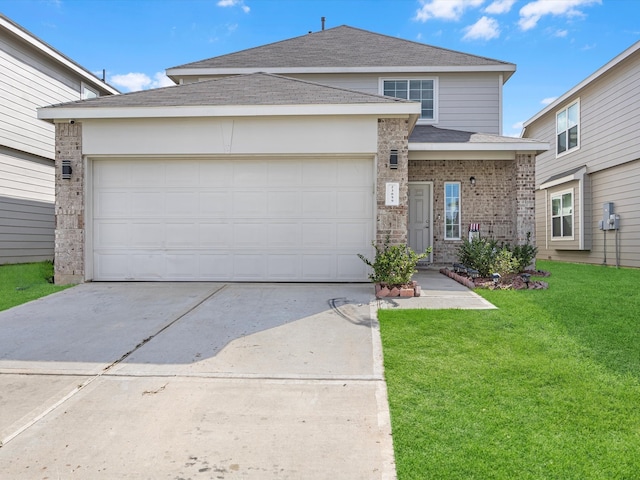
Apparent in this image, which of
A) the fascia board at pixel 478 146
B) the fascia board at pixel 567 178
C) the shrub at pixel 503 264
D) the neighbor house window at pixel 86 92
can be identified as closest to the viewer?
the shrub at pixel 503 264

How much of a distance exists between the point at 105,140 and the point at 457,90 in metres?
9.05

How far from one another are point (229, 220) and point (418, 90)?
7037 millimetres

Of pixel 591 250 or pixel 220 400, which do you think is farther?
pixel 591 250

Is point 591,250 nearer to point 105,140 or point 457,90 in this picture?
point 457,90

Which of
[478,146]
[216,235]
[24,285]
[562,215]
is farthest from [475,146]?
[24,285]

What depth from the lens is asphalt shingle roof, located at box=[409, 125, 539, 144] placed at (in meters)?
9.62

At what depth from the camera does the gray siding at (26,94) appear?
1067 centimetres

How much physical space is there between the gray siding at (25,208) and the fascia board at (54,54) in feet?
9.75

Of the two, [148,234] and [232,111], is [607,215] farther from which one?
[148,234]

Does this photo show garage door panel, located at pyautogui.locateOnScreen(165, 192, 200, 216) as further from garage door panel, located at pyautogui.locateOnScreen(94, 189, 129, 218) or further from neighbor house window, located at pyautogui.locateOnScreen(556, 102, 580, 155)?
neighbor house window, located at pyautogui.locateOnScreen(556, 102, 580, 155)

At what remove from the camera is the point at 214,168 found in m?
7.91

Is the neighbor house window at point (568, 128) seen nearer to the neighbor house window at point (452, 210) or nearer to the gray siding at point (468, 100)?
the gray siding at point (468, 100)

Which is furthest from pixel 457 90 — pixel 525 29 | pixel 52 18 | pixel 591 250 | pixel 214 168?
pixel 52 18

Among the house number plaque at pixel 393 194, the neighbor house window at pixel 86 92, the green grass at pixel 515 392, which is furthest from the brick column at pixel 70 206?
the neighbor house window at pixel 86 92
